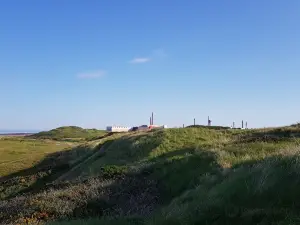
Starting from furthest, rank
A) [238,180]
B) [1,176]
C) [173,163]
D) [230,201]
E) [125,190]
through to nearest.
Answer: [1,176] → [173,163] → [125,190] → [238,180] → [230,201]

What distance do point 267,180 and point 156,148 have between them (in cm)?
2118

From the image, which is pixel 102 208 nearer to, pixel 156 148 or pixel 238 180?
pixel 238 180

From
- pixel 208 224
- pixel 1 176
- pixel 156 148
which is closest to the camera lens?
pixel 208 224

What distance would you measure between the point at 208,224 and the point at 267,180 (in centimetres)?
221

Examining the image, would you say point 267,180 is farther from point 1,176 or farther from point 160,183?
point 1,176

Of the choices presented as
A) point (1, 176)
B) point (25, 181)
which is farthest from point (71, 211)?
point (1, 176)

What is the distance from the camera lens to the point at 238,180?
Result: 1091 centimetres

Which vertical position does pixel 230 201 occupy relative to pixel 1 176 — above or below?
above

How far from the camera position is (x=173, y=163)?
62.5ft

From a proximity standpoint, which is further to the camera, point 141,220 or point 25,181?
point 25,181

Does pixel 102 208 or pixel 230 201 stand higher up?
pixel 230 201

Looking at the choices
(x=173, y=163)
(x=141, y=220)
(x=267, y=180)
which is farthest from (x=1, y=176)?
(x=267, y=180)

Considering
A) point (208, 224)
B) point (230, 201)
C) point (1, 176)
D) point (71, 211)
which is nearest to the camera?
point (208, 224)

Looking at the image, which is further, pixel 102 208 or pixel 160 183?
pixel 160 183
